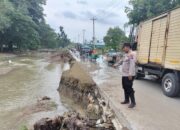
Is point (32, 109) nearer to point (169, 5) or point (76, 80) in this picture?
point (76, 80)

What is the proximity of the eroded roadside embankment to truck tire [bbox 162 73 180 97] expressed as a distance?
2552mm

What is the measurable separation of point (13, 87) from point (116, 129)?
1067 centimetres

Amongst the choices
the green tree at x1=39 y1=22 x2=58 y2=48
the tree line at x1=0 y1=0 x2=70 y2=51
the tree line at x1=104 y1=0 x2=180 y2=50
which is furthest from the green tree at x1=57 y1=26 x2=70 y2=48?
the tree line at x1=104 y1=0 x2=180 y2=50

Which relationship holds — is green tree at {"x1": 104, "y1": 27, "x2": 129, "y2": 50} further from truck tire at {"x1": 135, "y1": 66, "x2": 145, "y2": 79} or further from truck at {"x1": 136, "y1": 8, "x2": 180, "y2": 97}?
truck at {"x1": 136, "y1": 8, "x2": 180, "y2": 97}

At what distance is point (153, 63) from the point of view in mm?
11391

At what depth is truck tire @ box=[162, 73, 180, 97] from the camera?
9141 mm

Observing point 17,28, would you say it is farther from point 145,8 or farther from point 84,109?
point 84,109

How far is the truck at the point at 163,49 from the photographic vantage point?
9164mm

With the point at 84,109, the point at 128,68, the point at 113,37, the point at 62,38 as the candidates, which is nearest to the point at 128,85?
the point at 128,68

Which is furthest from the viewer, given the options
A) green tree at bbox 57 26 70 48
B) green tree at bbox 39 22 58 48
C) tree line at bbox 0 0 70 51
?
green tree at bbox 57 26 70 48

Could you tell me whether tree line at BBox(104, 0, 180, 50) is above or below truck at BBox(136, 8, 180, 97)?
above

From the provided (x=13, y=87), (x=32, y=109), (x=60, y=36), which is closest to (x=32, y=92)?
(x=13, y=87)

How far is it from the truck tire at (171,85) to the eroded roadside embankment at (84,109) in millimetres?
2552

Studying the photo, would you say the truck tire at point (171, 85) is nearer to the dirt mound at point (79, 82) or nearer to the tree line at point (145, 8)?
the dirt mound at point (79, 82)
